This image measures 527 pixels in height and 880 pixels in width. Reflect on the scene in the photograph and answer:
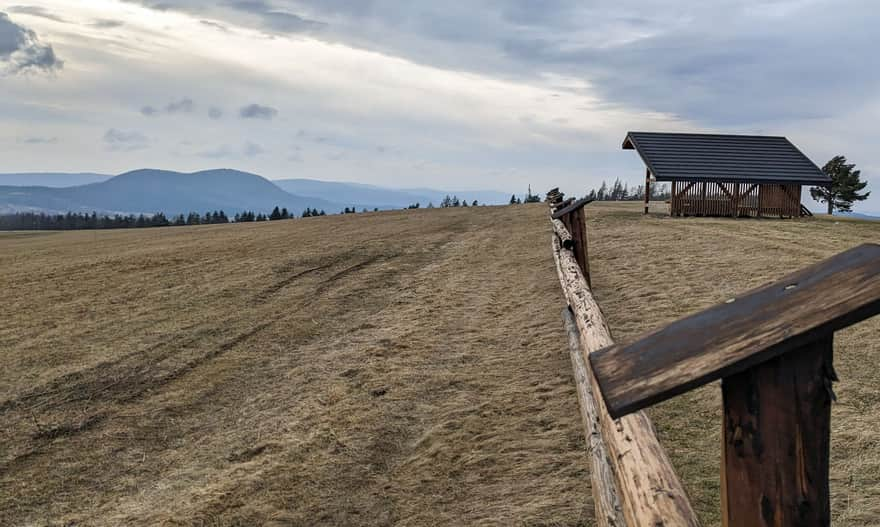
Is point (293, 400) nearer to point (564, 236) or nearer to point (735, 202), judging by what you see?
point (564, 236)

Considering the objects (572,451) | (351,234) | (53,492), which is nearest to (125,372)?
(53,492)

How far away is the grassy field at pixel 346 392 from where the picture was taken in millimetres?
5641

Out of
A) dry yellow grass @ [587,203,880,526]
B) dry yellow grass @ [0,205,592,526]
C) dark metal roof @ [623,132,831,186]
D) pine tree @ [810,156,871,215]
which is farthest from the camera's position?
pine tree @ [810,156,871,215]

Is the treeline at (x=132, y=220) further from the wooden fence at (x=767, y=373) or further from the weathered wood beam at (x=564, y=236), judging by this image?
the wooden fence at (x=767, y=373)

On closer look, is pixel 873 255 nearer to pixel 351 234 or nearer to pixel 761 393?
pixel 761 393

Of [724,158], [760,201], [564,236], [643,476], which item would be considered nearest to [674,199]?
[724,158]

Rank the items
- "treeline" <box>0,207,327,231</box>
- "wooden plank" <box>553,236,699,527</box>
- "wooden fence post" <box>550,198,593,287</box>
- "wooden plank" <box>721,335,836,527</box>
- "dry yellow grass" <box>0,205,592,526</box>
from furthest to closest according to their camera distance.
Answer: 1. "treeline" <box>0,207,327,231</box>
2. "wooden fence post" <box>550,198,593,287</box>
3. "dry yellow grass" <box>0,205,592,526</box>
4. "wooden plank" <box>553,236,699,527</box>
5. "wooden plank" <box>721,335,836,527</box>

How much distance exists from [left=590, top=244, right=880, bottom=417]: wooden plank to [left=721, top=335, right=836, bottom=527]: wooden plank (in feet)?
0.39

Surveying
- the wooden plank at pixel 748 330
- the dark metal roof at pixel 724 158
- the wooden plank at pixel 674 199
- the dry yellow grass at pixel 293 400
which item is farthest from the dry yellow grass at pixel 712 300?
the dark metal roof at pixel 724 158

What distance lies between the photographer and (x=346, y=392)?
26.8 ft

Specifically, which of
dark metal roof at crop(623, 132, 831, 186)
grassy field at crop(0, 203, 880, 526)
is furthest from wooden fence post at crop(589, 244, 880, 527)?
dark metal roof at crop(623, 132, 831, 186)

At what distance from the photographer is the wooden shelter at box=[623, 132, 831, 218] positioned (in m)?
26.5

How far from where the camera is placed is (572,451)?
592cm

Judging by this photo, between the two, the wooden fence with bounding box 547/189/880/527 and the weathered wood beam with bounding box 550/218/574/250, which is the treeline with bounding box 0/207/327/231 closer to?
the weathered wood beam with bounding box 550/218/574/250
